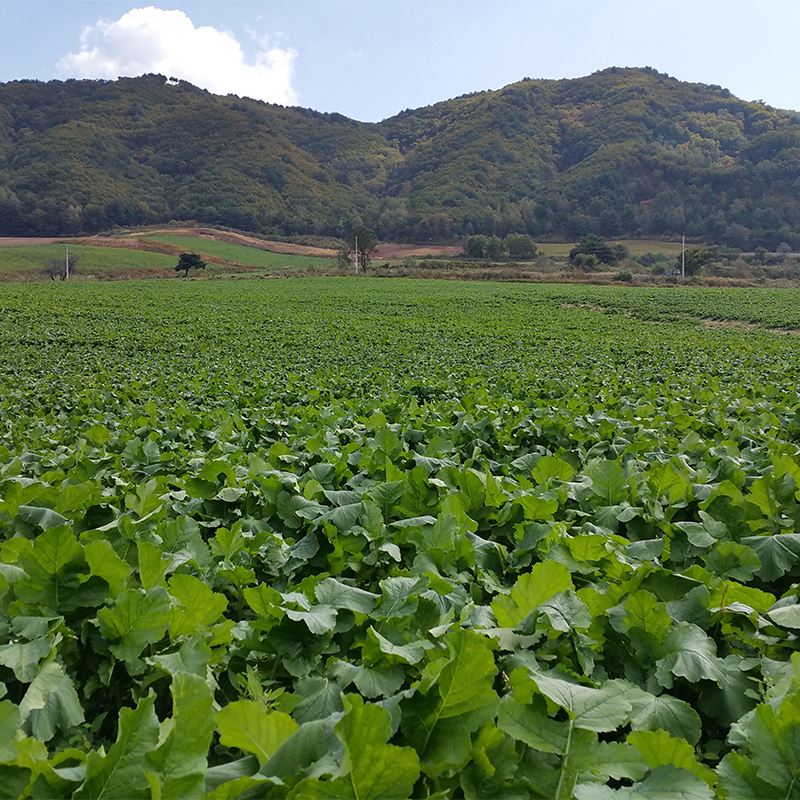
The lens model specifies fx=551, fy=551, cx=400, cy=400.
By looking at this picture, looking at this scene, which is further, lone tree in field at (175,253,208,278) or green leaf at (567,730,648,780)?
lone tree in field at (175,253,208,278)

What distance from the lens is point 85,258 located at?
70.8 meters

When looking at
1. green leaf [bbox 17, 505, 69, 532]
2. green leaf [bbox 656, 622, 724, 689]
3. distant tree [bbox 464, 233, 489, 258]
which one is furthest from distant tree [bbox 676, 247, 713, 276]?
green leaf [bbox 17, 505, 69, 532]

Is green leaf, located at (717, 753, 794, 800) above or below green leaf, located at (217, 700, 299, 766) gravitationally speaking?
below

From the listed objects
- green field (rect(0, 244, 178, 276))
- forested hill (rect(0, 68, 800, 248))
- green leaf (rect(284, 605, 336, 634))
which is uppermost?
forested hill (rect(0, 68, 800, 248))

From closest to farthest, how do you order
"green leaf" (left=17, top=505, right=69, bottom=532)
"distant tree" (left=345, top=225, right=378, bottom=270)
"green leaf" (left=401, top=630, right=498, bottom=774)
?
"green leaf" (left=401, top=630, right=498, bottom=774) → "green leaf" (left=17, top=505, right=69, bottom=532) → "distant tree" (left=345, top=225, right=378, bottom=270)

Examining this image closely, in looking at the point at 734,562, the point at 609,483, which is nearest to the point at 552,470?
the point at 609,483

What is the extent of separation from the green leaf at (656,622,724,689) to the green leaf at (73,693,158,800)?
126cm

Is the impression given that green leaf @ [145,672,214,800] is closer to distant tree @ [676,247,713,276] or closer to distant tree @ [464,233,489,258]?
distant tree @ [676,247,713,276]

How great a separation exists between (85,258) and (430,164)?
366 ft

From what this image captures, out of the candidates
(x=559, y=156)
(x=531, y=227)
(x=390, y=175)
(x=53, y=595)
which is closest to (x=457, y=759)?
(x=53, y=595)

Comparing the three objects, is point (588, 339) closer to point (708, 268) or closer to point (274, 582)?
point (274, 582)

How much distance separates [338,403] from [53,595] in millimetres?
6482

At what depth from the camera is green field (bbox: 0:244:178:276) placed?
6788 cm

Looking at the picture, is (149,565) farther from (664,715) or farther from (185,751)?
(664,715)
